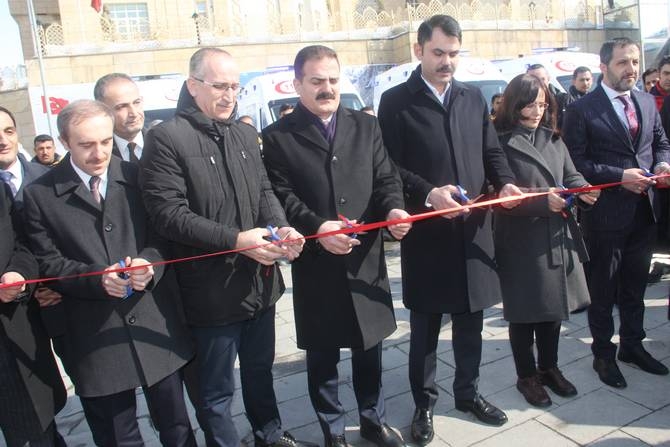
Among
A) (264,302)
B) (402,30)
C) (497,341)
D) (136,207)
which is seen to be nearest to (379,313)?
(264,302)

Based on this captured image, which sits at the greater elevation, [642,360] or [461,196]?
[461,196]

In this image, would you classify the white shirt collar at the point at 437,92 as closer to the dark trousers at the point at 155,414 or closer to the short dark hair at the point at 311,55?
the short dark hair at the point at 311,55

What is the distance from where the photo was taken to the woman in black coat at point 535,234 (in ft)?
10.4

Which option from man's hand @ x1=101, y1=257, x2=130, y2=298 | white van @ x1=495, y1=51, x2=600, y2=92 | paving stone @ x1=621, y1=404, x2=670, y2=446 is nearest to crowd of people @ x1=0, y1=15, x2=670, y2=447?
man's hand @ x1=101, y1=257, x2=130, y2=298

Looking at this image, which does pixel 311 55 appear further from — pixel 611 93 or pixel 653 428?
pixel 653 428

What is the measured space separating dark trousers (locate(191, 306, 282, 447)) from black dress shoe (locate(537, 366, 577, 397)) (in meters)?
1.72

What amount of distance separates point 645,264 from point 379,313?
188 centimetres

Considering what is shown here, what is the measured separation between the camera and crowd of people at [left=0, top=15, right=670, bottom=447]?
2.40 meters

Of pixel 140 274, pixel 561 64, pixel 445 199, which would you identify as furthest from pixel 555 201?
pixel 561 64

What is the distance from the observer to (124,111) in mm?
3330

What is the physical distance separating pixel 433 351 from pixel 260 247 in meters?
1.26

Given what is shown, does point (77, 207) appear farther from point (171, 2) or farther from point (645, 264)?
point (171, 2)

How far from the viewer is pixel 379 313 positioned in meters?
2.87

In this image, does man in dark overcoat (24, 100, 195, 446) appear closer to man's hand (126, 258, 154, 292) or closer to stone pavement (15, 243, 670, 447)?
man's hand (126, 258, 154, 292)
